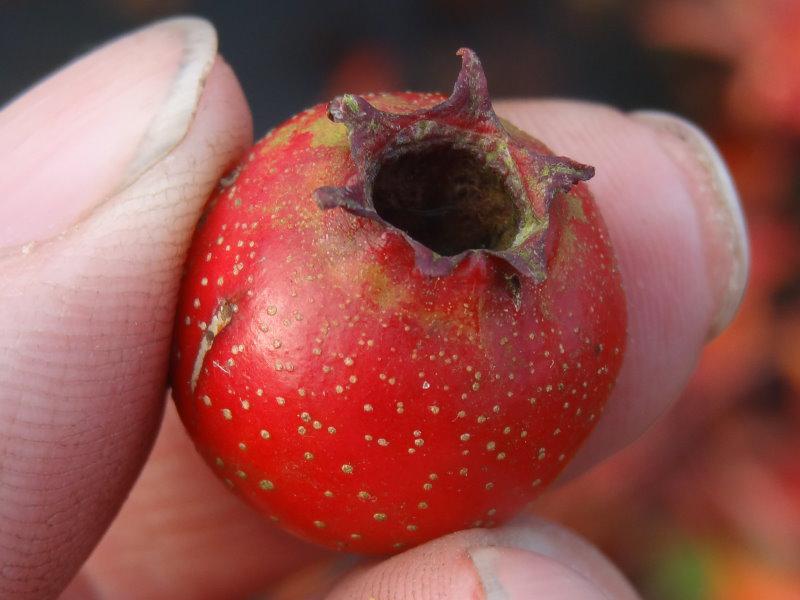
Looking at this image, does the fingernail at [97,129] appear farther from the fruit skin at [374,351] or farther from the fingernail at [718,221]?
the fingernail at [718,221]

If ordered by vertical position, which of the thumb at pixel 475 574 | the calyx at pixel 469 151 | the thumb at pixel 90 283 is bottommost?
the thumb at pixel 475 574

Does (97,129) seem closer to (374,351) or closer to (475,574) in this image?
(374,351)

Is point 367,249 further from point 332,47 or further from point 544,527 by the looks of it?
point 332,47

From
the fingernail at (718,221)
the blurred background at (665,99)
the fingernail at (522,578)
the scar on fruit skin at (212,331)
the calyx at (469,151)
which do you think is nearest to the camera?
the calyx at (469,151)

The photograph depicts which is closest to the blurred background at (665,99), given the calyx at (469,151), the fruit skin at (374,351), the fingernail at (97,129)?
the fruit skin at (374,351)

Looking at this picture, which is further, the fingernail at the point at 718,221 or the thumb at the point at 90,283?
the fingernail at the point at 718,221

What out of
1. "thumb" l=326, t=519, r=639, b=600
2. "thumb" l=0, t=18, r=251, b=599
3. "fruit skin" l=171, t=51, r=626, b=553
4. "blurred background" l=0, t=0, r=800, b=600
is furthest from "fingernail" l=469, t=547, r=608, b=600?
"blurred background" l=0, t=0, r=800, b=600

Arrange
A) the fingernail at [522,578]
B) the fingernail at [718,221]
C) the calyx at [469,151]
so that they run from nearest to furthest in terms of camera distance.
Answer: the calyx at [469,151], the fingernail at [522,578], the fingernail at [718,221]
